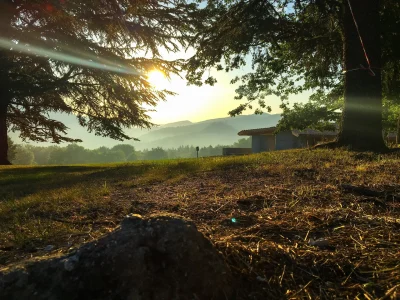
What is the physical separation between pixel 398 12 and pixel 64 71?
1552cm

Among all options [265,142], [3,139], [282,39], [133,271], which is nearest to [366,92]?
[282,39]

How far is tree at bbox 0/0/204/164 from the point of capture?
14.2 metres

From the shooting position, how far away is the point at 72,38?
14.6 m

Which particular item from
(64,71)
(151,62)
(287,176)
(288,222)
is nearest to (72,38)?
(64,71)

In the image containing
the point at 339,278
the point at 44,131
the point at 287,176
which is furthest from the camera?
the point at 44,131

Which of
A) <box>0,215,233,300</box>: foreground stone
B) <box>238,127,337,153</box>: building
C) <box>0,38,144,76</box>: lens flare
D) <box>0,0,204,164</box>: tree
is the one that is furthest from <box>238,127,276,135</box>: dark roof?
<box>0,215,233,300</box>: foreground stone

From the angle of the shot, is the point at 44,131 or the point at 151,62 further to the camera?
the point at 44,131

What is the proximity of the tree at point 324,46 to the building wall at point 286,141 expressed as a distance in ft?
70.6

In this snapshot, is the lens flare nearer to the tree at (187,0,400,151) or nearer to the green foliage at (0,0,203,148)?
the green foliage at (0,0,203,148)

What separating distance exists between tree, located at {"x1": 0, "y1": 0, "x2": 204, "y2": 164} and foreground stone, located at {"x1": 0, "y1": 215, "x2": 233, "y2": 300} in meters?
14.7

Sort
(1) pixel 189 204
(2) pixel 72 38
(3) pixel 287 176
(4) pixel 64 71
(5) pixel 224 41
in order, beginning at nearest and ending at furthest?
1. (1) pixel 189 204
2. (3) pixel 287 176
3. (5) pixel 224 41
4. (2) pixel 72 38
5. (4) pixel 64 71

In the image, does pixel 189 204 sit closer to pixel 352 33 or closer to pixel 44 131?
pixel 352 33

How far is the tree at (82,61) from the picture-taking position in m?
14.2

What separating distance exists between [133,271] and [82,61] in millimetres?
15582
